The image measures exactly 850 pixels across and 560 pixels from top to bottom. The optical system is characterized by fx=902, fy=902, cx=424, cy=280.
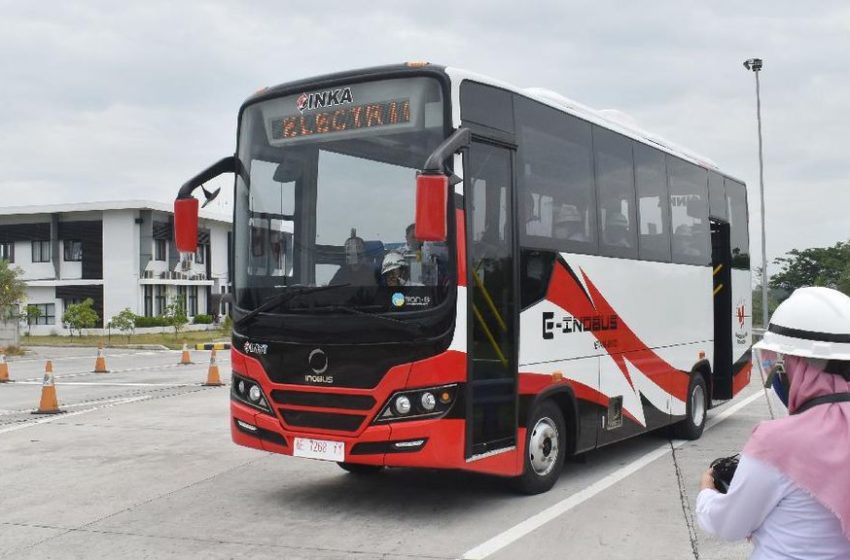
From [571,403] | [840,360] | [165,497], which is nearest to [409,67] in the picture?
[571,403]

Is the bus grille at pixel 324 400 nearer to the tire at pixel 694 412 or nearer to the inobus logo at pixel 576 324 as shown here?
the inobus logo at pixel 576 324

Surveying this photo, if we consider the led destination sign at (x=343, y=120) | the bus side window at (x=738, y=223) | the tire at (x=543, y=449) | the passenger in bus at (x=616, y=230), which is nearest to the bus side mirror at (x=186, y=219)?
the led destination sign at (x=343, y=120)

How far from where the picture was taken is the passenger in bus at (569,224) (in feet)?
27.2

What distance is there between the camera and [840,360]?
2.49 metres

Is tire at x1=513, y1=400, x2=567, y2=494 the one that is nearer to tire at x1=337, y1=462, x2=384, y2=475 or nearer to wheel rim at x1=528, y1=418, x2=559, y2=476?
wheel rim at x1=528, y1=418, x2=559, y2=476

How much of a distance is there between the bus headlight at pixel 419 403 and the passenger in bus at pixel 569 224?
2140 mm

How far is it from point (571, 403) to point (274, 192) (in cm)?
331

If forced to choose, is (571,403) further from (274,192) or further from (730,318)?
(730,318)

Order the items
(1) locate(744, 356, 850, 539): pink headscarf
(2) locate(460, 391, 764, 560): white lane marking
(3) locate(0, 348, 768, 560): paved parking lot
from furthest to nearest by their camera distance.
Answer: (3) locate(0, 348, 768, 560): paved parking lot
(2) locate(460, 391, 764, 560): white lane marking
(1) locate(744, 356, 850, 539): pink headscarf

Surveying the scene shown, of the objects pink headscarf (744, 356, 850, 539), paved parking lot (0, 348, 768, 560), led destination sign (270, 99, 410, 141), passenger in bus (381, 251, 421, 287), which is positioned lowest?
paved parking lot (0, 348, 768, 560)

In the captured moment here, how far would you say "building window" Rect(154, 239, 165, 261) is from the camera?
56678mm

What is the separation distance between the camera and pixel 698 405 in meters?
11.8

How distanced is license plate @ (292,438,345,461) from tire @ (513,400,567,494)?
1.59m

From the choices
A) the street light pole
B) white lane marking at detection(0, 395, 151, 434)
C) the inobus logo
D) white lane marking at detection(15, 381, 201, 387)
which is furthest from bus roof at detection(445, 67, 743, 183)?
the street light pole
